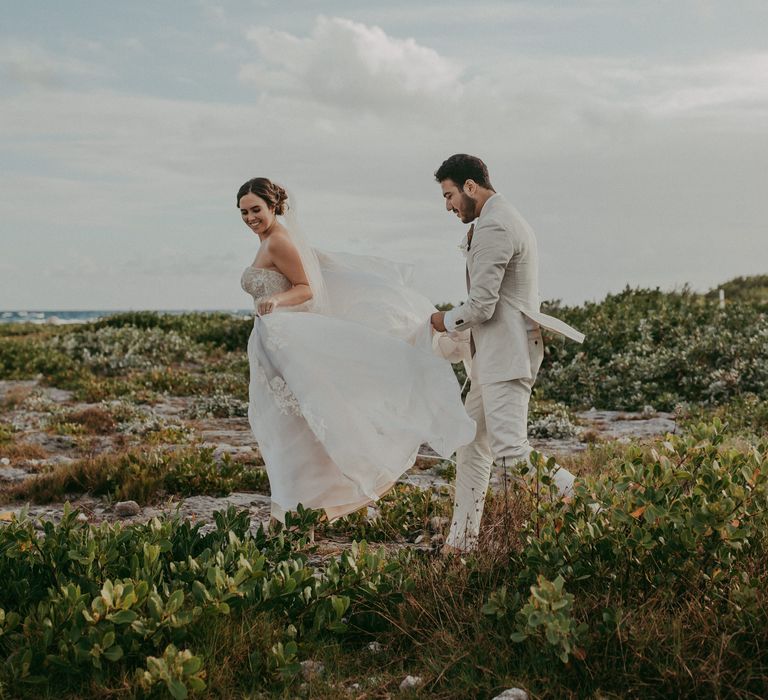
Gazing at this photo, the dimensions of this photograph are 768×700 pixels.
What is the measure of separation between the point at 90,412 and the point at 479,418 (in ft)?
32.0

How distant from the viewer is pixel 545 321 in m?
6.13

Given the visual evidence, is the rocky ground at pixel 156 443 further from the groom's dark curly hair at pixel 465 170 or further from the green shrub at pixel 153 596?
the groom's dark curly hair at pixel 465 170

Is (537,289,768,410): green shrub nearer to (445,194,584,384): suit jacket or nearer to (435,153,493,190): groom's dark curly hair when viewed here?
(445,194,584,384): suit jacket

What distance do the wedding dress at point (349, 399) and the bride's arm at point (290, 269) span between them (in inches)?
4.4

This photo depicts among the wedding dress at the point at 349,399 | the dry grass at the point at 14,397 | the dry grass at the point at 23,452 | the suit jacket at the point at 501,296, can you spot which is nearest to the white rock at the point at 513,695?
the wedding dress at the point at 349,399

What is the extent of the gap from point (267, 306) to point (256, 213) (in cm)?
92

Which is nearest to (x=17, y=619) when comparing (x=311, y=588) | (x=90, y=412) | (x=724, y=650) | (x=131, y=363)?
(x=311, y=588)

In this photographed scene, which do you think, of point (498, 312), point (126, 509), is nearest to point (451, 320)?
point (498, 312)

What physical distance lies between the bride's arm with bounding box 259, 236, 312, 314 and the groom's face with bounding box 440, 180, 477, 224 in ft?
5.53

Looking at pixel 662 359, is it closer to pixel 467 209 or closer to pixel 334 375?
pixel 467 209

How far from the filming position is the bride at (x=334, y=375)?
6219 millimetres

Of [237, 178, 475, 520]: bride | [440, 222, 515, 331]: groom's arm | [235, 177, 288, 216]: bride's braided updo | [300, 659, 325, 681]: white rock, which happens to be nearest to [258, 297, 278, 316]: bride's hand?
[237, 178, 475, 520]: bride

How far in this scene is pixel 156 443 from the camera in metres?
11.9

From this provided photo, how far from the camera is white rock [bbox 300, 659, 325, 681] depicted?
4.39 m
